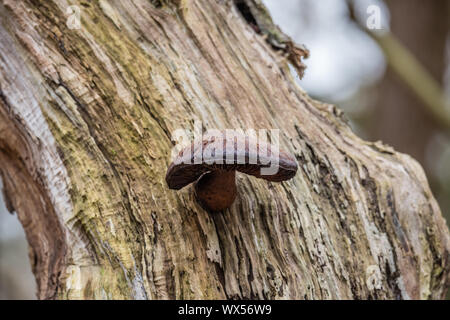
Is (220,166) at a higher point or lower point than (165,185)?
lower

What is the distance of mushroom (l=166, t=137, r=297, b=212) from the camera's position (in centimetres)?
151

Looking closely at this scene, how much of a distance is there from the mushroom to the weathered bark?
4.5 inches

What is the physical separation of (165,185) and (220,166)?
0.45 m

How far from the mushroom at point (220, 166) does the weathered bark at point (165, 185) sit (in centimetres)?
11

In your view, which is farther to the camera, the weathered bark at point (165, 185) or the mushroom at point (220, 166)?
the weathered bark at point (165, 185)

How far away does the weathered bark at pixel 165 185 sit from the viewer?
190cm

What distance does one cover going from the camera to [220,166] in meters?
1.60

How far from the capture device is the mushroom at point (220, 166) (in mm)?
1513

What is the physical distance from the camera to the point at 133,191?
196 centimetres

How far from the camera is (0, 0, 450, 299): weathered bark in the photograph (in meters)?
1.90

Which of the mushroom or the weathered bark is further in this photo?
the weathered bark
